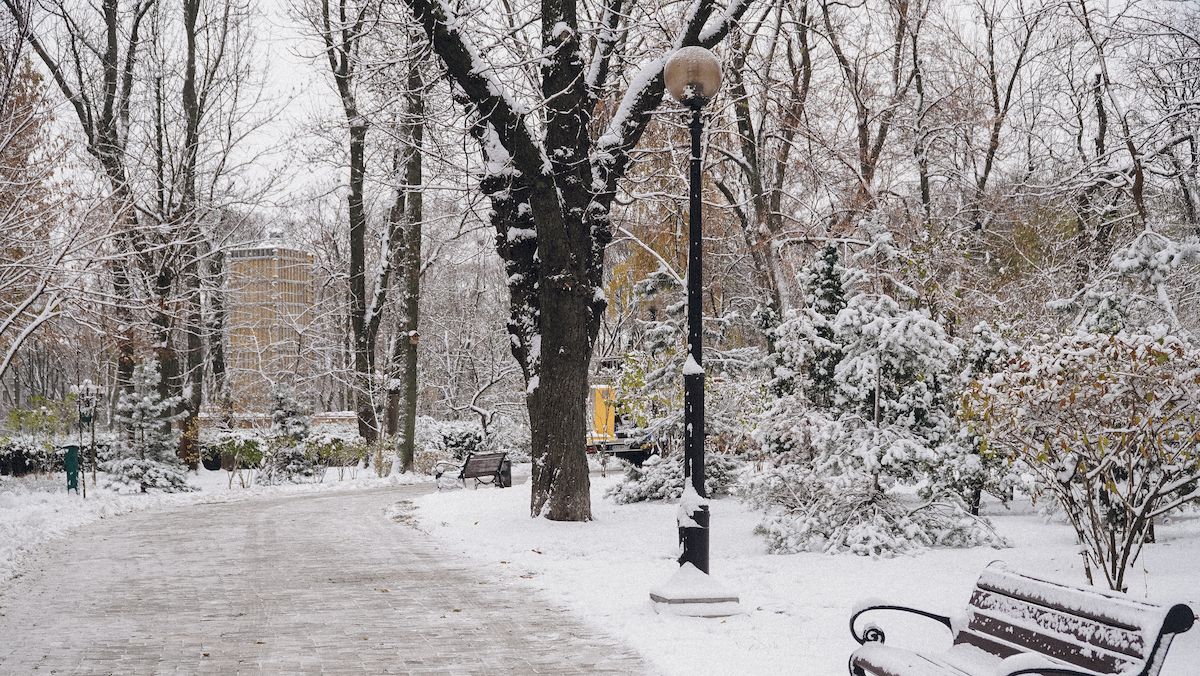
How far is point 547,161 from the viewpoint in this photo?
1259cm

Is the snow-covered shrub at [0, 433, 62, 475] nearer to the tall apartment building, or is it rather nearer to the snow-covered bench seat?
the tall apartment building

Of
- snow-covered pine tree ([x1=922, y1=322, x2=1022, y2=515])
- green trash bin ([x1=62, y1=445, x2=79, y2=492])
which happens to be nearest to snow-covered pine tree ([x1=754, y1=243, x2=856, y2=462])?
snow-covered pine tree ([x1=922, y1=322, x2=1022, y2=515])

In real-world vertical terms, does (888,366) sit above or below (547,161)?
below

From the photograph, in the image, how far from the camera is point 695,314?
816 cm

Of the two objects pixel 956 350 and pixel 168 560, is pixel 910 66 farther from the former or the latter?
pixel 168 560

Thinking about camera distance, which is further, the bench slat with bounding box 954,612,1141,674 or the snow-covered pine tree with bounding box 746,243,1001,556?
the snow-covered pine tree with bounding box 746,243,1001,556

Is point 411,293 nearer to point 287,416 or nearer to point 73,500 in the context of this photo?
point 287,416

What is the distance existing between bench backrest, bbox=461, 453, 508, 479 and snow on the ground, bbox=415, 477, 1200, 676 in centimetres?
685

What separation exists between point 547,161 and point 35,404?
2153 cm

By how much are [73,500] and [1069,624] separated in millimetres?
19579

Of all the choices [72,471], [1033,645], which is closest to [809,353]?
[1033,645]

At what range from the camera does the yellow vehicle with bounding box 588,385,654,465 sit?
1775 cm

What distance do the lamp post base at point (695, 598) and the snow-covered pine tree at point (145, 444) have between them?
18.3 m

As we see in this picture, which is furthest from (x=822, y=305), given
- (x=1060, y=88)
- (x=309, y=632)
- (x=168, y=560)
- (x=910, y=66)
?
(x=910, y=66)
